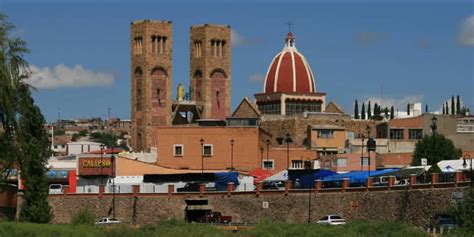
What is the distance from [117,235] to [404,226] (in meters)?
15.6

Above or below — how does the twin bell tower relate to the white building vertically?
above

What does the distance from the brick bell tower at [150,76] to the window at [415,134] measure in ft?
108

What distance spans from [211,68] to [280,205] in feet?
231

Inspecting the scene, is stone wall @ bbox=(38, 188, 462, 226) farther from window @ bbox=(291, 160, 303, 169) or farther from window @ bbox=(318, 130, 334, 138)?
window @ bbox=(318, 130, 334, 138)

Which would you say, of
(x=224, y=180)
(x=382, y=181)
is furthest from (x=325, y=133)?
(x=382, y=181)

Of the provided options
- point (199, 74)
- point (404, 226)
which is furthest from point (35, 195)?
point (199, 74)

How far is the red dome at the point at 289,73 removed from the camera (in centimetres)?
14200

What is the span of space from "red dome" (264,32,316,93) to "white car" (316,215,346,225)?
5860 cm

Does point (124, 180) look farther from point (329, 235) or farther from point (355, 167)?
point (329, 235)

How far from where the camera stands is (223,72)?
522ft

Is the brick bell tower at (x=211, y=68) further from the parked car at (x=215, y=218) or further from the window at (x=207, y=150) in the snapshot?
the parked car at (x=215, y=218)

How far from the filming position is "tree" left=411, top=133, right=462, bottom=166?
111 m

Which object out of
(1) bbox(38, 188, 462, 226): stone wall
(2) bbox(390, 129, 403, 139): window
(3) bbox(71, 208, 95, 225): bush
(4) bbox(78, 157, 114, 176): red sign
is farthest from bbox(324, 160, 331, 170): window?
(3) bbox(71, 208, 95, 225): bush

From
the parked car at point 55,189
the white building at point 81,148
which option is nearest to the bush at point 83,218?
the parked car at point 55,189
